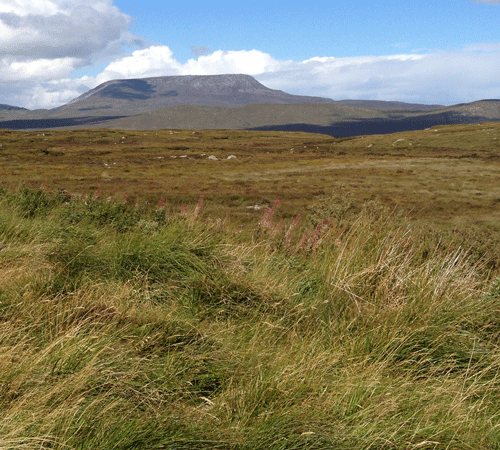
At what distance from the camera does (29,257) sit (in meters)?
4.96

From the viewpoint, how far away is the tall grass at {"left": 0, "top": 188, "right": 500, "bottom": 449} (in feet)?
8.19

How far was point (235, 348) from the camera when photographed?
11.4ft

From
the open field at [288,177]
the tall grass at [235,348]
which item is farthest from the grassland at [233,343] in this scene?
the open field at [288,177]

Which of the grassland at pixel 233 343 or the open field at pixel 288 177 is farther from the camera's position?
the open field at pixel 288 177

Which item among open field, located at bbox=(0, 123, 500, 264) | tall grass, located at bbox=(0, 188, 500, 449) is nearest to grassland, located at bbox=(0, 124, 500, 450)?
tall grass, located at bbox=(0, 188, 500, 449)

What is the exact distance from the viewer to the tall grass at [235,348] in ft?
8.19

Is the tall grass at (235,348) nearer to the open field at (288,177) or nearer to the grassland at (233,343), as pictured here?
the grassland at (233,343)

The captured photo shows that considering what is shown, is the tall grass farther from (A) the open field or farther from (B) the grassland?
(A) the open field

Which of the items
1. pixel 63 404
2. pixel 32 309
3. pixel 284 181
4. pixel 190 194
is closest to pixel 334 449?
pixel 63 404

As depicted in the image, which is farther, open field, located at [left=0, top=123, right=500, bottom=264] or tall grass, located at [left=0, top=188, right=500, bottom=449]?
open field, located at [left=0, top=123, right=500, bottom=264]

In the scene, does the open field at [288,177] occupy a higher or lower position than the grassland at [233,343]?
lower

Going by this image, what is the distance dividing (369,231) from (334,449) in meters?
3.56

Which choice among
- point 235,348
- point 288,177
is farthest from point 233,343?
point 288,177

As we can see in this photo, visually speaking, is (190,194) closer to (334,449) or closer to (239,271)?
(239,271)
